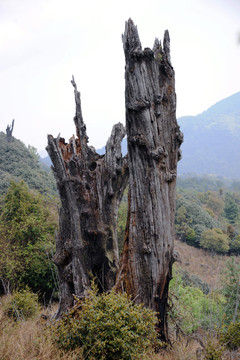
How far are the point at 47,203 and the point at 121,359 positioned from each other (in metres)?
14.4

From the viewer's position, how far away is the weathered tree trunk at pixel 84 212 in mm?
5438

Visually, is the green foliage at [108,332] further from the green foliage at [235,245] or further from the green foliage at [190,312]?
the green foliage at [235,245]

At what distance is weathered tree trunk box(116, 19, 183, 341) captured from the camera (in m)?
4.65

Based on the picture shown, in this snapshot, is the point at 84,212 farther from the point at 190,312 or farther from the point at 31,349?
the point at 190,312

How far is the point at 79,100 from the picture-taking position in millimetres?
5750

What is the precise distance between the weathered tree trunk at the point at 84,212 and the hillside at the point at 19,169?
23.5 meters

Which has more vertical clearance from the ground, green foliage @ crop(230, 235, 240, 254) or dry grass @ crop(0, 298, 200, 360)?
dry grass @ crop(0, 298, 200, 360)

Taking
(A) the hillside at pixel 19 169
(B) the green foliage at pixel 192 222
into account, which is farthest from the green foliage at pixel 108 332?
(B) the green foliage at pixel 192 222

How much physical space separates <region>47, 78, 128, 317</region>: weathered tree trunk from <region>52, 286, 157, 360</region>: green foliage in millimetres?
1566

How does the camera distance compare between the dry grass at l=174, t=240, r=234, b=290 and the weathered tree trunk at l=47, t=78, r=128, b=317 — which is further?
the dry grass at l=174, t=240, r=234, b=290

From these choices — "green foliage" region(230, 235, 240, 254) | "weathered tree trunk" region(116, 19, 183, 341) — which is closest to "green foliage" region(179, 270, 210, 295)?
"green foliage" region(230, 235, 240, 254)

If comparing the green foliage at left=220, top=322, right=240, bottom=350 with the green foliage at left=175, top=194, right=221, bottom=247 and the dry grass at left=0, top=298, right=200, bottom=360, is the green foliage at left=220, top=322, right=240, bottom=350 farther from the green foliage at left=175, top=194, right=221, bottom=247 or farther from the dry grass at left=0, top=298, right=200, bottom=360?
the green foliage at left=175, top=194, right=221, bottom=247

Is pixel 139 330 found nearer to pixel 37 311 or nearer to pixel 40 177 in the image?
pixel 37 311

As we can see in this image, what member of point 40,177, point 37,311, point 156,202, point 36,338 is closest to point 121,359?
point 36,338
